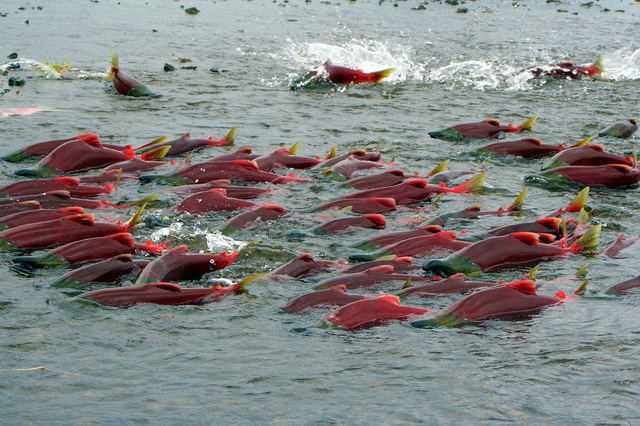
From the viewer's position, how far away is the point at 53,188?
9.71 meters

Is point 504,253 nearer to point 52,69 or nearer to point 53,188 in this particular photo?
point 53,188

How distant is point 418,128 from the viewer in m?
14.0

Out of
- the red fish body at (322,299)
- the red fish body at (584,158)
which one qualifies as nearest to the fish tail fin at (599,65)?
the red fish body at (584,158)

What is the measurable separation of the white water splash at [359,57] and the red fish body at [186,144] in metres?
6.14

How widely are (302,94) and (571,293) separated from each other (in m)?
9.73

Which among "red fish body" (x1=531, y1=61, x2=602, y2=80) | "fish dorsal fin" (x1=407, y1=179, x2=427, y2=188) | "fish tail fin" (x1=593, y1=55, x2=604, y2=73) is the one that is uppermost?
"fish tail fin" (x1=593, y1=55, x2=604, y2=73)

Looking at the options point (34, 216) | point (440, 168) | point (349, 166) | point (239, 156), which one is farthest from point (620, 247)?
point (34, 216)

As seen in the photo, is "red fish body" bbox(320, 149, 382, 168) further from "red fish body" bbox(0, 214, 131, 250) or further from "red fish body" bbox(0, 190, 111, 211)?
"red fish body" bbox(0, 214, 131, 250)

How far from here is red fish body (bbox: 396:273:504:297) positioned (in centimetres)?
725

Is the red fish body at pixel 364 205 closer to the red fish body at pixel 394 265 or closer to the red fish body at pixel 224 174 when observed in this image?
the red fish body at pixel 224 174

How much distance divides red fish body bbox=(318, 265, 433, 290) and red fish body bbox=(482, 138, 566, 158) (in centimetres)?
527

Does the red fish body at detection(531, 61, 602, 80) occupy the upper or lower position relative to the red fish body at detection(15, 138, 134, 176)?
upper

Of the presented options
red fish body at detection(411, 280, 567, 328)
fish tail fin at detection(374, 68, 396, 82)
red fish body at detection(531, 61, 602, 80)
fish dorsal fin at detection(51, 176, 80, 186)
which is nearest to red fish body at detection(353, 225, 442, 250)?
red fish body at detection(411, 280, 567, 328)

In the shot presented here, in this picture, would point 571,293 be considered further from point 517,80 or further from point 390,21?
point 390,21
